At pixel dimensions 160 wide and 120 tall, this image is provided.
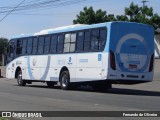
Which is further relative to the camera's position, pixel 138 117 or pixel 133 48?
pixel 133 48

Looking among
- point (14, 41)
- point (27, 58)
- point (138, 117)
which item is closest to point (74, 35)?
point (27, 58)

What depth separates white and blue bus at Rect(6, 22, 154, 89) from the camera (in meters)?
22.8

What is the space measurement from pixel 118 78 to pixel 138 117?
9359 millimetres

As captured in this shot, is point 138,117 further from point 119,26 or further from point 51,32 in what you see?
point 51,32

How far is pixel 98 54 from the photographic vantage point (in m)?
23.2

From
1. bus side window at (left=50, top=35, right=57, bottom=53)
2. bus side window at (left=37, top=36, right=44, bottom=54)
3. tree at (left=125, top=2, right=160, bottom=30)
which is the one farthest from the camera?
tree at (left=125, top=2, right=160, bottom=30)

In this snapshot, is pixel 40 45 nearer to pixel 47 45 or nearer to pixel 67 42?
pixel 47 45

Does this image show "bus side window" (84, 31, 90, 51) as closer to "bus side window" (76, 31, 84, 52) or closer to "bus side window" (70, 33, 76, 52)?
"bus side window" (76, 31, 84, 52)

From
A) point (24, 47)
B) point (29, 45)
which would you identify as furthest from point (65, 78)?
point (24, 47)

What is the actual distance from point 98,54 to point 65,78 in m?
3.57

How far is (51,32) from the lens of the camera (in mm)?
27922

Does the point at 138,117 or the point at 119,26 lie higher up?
the point at 119,26

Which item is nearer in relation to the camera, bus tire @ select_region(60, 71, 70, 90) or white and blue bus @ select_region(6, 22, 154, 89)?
white and blue bus @ select_region(6, 22, 154, 89)

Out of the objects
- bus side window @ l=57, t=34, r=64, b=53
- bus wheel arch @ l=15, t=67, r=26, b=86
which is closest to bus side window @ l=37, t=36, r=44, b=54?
bus side window @ l=57, t=34, r=64, b=53
